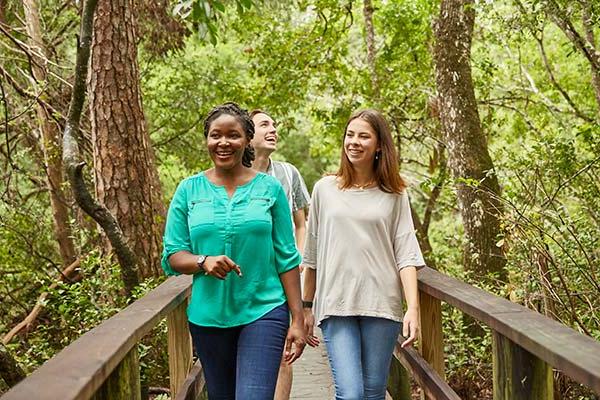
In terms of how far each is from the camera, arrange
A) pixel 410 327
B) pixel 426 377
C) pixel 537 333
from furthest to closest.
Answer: pixel 426 377 → pixel 410 327 → pixel 537 333

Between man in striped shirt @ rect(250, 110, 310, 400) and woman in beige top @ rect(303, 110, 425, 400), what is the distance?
84cm

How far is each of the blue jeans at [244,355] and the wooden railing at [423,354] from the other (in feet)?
0.85

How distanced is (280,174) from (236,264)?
164 centimetres

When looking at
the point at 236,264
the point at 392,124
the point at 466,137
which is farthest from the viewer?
the point at 392,124

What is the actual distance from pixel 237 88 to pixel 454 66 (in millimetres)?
6582

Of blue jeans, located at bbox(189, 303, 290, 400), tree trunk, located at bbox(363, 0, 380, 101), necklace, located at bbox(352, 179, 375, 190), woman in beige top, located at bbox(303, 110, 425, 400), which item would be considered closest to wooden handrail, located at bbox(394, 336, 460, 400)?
woman in beige top, located at bbox(303, 110, 425, 400)

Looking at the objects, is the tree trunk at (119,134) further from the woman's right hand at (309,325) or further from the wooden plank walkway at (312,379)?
the woman's right hand at (309,325)

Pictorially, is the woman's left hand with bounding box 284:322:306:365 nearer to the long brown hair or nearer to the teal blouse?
the teal blouse

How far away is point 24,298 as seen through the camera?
30.7ft

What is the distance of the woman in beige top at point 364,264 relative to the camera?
334cm

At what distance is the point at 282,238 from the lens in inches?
120

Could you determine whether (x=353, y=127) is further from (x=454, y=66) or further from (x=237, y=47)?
(x=237, y=47)

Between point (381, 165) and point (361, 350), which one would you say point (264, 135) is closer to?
point (381, 165)

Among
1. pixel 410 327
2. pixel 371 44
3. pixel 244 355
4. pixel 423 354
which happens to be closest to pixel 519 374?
pixel 410 327
